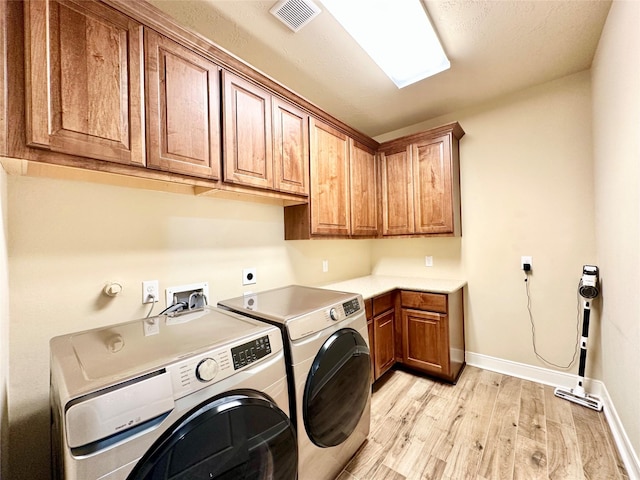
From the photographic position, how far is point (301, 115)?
6.41ft

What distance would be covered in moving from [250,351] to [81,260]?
0.99 metres

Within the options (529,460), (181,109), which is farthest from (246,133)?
(529,460)

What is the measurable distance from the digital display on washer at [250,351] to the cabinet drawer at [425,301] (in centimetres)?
172

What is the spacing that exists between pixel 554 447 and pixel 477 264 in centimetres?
143

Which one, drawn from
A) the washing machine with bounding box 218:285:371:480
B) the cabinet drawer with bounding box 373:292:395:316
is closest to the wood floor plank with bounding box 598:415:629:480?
the washing machine with bounding box 218:285:371:480

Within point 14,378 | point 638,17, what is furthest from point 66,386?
point 638,17

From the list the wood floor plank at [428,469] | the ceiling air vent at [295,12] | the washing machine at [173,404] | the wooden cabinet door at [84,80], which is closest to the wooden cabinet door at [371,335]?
the wood floor plank at [428,469]

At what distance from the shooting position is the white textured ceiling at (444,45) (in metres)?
1.49

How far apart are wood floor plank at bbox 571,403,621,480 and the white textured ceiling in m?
2.58

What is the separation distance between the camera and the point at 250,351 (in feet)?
3.13

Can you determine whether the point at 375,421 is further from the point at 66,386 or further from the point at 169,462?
the point at 66,386

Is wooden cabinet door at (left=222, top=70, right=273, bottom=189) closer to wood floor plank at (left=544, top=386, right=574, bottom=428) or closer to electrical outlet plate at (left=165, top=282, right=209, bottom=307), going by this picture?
electrical outlet plate at (left=165, top=282, right=209, bottom=307)

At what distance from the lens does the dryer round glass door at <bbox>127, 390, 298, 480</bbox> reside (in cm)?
71

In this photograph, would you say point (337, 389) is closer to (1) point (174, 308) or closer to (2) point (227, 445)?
(2) point (227, 445)
